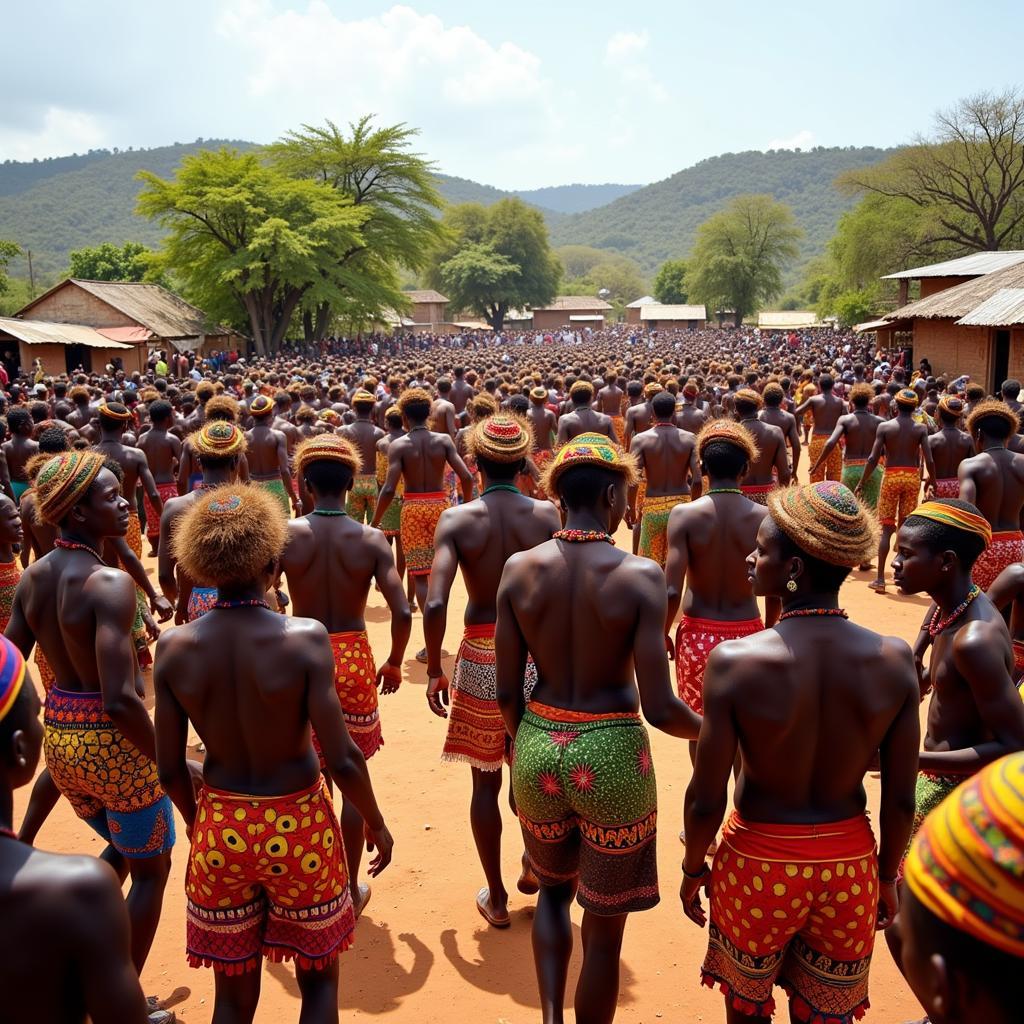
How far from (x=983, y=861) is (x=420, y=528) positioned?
7.08m

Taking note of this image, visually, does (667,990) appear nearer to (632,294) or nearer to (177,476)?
(177,476)

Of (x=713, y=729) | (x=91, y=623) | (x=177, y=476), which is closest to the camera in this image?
(x=713, y=729)

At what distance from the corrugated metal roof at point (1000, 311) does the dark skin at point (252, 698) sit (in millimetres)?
20324

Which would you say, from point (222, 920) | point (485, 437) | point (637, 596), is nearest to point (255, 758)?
point (222, 920)

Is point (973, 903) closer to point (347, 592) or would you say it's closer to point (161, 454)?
point (347, 592)

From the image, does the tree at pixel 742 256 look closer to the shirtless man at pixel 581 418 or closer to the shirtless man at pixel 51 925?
the shirtless man at pixel 581 418

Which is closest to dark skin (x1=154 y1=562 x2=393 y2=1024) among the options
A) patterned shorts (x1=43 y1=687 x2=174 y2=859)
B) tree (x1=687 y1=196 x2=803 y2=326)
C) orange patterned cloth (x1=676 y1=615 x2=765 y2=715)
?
patterned shorts (x1=43 y1=687 x2=174 y2=859)

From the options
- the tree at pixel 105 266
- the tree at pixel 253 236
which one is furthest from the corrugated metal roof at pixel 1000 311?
the tree at pixel 105 266

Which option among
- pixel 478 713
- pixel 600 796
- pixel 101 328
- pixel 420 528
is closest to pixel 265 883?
pixel 600 796

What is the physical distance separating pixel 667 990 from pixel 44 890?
3.06 metres

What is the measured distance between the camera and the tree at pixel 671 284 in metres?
112

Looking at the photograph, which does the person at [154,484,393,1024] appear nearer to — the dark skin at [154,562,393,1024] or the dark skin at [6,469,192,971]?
the dark skin at [154,562,393,1024]

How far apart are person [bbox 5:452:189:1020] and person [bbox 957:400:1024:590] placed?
217 inches

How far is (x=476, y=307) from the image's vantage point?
8425cm
